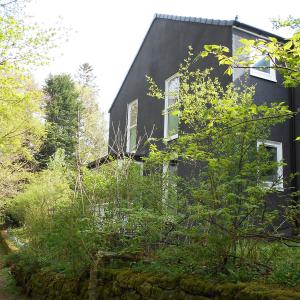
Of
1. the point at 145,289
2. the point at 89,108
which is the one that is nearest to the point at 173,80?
the point at 145,289

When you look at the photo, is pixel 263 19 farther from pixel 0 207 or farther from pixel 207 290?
Answer: pixel 0 207

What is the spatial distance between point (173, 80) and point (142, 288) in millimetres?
9622

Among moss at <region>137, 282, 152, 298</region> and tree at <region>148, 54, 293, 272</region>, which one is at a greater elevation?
tree at <region>148, 54, 293, 272</region>

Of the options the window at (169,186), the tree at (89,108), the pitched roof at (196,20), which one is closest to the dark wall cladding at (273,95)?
the pitched roof at (196,20)

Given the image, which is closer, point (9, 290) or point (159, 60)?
point (9, 290)

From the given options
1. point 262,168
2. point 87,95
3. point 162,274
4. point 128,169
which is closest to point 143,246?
point 162,274

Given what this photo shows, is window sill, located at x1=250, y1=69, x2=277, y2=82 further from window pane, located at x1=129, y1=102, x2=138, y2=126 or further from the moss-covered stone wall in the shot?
the moss-covered stone wall

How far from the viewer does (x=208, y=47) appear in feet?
11.4

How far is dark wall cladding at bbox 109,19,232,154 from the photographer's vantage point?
11281mm

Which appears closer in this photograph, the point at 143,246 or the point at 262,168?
the point at 262,168

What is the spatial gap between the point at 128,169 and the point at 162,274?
2.12 metres

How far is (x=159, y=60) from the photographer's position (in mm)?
13820

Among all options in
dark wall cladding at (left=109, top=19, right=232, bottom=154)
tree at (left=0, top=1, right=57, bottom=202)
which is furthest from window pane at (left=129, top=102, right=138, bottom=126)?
tree at (left=0, top=1, right=57, bottom=202)

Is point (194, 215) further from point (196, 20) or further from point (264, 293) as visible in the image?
point (196, 20)
